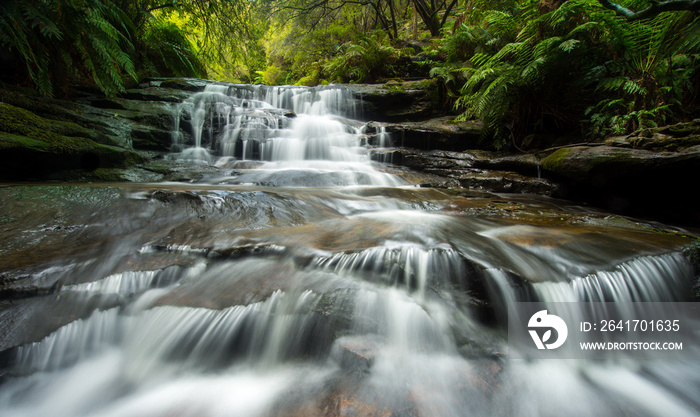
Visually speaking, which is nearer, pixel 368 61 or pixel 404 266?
pixel 404 266

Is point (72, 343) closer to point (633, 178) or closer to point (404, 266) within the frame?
point (404, 266)

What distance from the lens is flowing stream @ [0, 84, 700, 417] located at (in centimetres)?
112

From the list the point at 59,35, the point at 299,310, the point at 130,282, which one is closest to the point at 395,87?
the point at 59,35

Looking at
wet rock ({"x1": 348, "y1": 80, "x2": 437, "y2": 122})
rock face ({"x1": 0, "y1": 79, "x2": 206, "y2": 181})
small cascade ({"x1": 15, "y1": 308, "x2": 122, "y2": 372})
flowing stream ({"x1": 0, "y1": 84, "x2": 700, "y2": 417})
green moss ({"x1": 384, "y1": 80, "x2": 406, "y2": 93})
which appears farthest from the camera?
green moss ({"x1": 384, "y1": 80, "x2": 406, "y2": 93})

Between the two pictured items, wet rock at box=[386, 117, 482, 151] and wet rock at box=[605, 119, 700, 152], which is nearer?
wet rock at box=[605, 119, 700, 152]

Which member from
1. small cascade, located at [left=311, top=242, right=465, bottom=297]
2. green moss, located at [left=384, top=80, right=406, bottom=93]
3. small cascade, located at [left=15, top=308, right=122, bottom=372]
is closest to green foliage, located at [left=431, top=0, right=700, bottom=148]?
green moss, located at [left=384, top=80, right=406, bottom=93]

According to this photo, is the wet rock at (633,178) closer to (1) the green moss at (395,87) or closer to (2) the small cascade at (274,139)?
(2) the small cascade at (274,139)

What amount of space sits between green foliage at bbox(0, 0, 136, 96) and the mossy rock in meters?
0.47

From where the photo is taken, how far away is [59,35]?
3.13 metres

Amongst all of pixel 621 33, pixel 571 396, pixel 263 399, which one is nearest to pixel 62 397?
pixel 263 399

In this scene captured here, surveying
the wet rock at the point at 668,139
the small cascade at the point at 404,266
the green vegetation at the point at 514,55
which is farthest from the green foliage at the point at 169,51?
the wet rock at the point at 668,139

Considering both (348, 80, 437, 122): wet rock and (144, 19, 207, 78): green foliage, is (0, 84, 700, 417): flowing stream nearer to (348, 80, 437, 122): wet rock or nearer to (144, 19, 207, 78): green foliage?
(348, 80, 437, 122): wet rock

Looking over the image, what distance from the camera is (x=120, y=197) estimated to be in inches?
93.5

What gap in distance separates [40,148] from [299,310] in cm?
409
